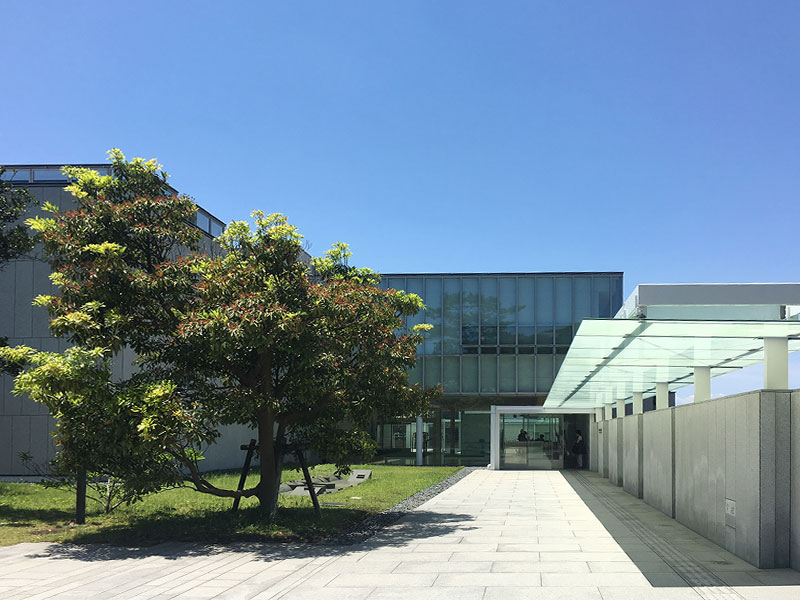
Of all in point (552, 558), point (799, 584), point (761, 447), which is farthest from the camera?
point (552, 558)

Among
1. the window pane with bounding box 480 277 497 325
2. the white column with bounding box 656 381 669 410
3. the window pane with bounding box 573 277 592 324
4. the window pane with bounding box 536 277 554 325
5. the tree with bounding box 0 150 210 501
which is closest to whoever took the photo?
the tree with bounding box 0 150 210 501

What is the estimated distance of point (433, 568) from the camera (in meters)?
10.6

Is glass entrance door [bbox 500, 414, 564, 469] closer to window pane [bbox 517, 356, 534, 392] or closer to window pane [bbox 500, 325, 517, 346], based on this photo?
window pane [bbox 517, 356, 534, 392]

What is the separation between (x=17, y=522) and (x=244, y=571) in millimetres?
7170

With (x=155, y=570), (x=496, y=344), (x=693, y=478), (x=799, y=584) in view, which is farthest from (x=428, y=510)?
(x=496, y=344)

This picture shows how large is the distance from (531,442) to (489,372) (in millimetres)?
5228

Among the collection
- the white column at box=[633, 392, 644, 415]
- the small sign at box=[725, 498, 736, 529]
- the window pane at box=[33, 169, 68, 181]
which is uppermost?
the window pane at box=[33, 169, 68, 181]

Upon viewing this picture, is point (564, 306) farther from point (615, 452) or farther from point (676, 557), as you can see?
point (676, 557)

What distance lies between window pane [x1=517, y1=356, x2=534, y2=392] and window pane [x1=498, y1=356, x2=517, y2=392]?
0.26m

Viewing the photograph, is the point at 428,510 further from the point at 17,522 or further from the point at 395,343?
the point at 17,522

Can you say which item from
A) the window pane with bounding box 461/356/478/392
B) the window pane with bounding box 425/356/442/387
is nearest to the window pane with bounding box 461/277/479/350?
the window pane with bounding box 461/356/478/392

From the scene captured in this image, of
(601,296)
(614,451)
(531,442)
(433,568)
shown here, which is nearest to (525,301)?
(601,296)

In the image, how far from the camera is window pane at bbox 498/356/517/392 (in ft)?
141

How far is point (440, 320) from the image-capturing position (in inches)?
1711
